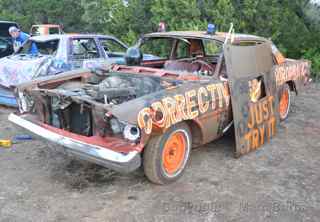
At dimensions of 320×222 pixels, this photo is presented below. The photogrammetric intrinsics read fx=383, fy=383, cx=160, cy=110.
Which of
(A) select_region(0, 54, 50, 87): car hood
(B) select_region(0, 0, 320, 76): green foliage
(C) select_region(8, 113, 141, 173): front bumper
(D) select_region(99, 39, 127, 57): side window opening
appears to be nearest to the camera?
(C) select_region(8, 113, 141, 173): front bumper

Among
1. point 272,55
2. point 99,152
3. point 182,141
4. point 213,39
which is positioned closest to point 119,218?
point 99,152

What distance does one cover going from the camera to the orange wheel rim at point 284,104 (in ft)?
21.8

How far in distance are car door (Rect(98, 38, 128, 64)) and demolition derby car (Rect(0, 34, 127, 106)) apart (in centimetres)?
12

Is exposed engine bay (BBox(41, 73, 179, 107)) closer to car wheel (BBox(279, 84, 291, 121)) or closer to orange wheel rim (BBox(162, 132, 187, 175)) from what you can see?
orange wheel rim (BBox(162, 132, 187, 175))

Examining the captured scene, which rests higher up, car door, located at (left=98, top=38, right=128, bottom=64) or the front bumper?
car door, located at (left=98, top=38, right=128, bottom=64)

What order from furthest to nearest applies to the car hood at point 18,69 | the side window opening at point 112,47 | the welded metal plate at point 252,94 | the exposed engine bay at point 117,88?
the side window opening at point 112,47, the car hood at point 18,69, the welded metal plate at point 252,94, the exposed engine bay at point 117,88

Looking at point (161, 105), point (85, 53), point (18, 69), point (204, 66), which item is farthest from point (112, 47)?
point (161, 105)

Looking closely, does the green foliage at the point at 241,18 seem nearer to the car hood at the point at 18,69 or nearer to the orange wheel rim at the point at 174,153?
the car hood at the point at 18,69

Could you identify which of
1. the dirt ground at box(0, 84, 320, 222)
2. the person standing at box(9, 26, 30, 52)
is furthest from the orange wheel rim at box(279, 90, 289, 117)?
the person standing at box(9, 26, 30, 52)

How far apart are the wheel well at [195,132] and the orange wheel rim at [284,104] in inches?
104

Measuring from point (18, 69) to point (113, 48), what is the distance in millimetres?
3030

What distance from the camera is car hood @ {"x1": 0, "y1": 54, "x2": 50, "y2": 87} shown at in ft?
22.3

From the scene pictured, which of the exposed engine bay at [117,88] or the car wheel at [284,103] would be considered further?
the car wheel at [284,103]

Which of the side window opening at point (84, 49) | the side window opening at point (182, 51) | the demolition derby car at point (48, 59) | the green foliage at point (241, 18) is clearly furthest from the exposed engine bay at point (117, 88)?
the green foliage at point (241, 18)
